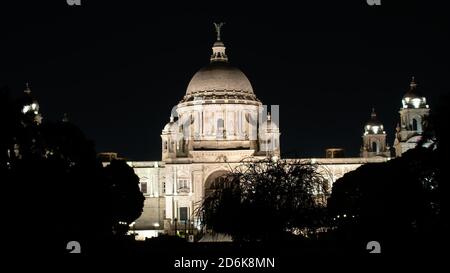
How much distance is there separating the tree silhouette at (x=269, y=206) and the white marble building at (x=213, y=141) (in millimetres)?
62663

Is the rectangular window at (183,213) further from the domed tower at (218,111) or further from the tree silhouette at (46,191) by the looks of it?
the tree silhouette at (46,191)

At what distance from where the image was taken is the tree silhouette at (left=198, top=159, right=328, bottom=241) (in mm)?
76812

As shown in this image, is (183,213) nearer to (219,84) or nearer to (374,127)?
(219,84)

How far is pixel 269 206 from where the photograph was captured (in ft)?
254

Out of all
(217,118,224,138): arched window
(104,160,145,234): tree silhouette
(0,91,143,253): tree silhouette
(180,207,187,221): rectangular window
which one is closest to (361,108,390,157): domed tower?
(217,118,224,138): arched window

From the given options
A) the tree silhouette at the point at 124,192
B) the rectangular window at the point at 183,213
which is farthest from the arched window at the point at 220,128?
the tree silhouette at the point at 124,192

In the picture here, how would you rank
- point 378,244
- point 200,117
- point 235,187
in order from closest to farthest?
point 378,244, point 235,187, point 200,117

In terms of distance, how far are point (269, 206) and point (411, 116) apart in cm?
7427

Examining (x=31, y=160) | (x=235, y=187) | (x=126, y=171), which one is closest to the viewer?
(x=31, y=160)

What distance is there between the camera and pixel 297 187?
78.7 m

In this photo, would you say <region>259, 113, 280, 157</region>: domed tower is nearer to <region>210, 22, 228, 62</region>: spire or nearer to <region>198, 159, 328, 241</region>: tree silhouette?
<region>210, 22, 228, 62</region>: spire

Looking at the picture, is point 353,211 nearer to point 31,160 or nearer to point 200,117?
point 31,160
